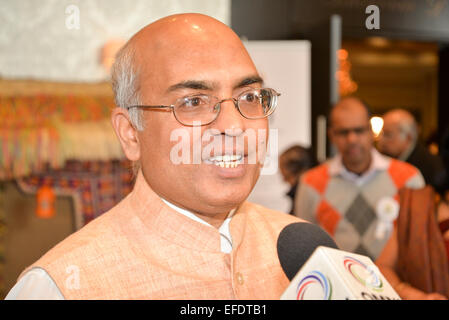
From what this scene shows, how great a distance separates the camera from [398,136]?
11.9ft

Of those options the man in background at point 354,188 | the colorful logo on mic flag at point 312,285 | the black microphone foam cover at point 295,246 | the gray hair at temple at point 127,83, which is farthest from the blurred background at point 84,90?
the colorful logo on mic flag at point 312,285

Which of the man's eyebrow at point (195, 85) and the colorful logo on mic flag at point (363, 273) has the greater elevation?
the man's eyebrow at point (195, 85)

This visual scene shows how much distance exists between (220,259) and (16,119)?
1.34 m

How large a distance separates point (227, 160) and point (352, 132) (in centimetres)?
163

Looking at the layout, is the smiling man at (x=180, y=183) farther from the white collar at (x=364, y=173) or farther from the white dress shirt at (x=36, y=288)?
the white collar at (x=364, y=173)

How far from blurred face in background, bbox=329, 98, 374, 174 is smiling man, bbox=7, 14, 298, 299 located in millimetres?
1368

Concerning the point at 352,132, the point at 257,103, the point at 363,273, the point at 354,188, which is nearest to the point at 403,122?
the point at 352,132

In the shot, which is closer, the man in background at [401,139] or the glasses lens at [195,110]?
the glasses lens at [195,110]

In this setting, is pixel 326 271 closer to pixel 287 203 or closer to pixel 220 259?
pixel 220 259

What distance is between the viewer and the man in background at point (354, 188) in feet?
6.04

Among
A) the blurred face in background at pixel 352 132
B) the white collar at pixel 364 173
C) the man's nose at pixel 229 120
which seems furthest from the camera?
the blurred face in background at pixel 352 132

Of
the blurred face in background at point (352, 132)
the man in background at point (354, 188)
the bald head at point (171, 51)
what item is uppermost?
the bald head at point (171, 51)

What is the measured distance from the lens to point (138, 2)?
103 cm

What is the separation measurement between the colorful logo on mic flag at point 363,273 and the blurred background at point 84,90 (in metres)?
0.45
